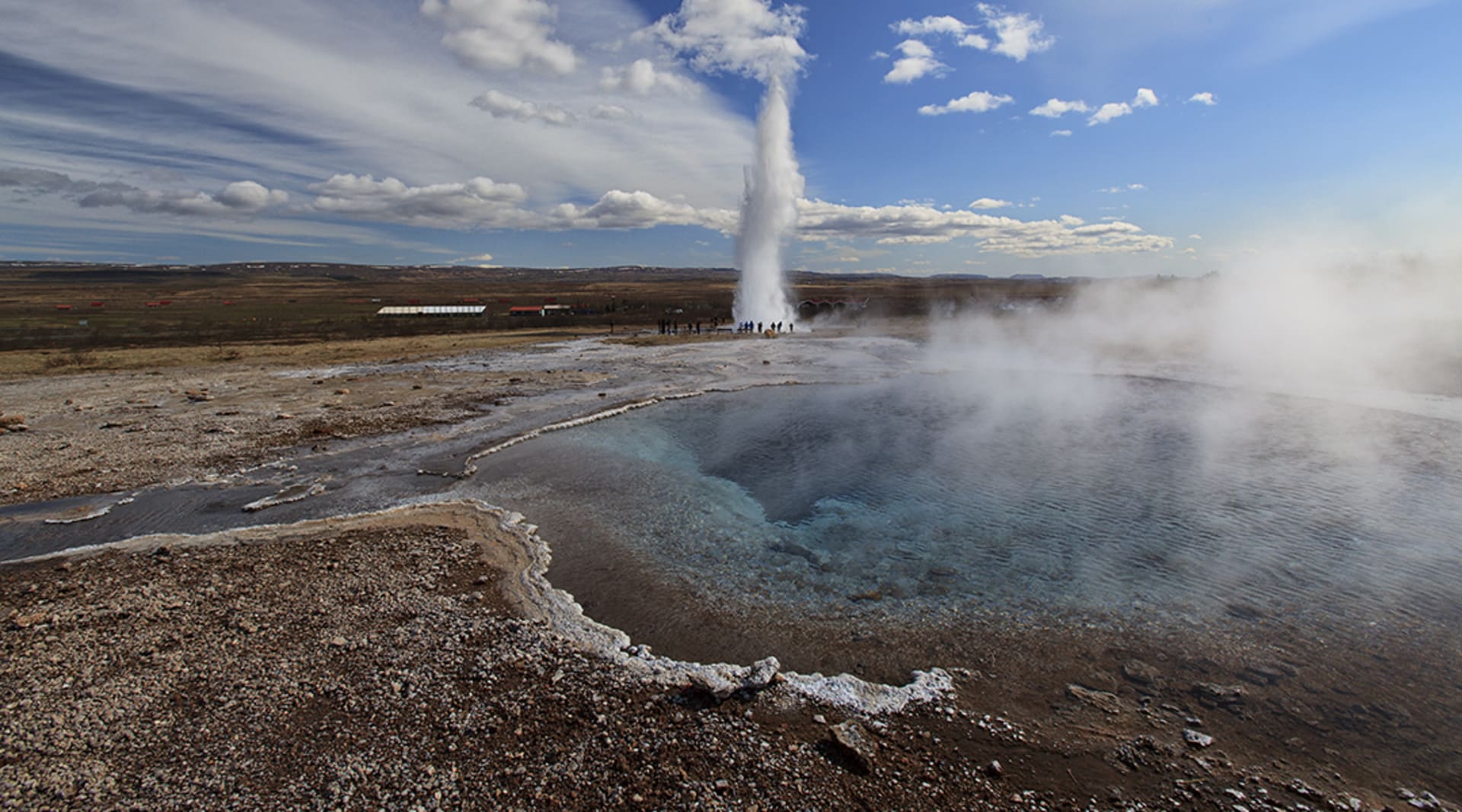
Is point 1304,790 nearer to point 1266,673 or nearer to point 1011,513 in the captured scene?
point 1266,673

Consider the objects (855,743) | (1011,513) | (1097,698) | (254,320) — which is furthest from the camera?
(254,320)

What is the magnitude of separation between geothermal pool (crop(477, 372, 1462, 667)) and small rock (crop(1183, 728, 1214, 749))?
1.94 m

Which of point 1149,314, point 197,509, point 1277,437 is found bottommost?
point 197,509

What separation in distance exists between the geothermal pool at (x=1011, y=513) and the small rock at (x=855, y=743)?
3.73ft

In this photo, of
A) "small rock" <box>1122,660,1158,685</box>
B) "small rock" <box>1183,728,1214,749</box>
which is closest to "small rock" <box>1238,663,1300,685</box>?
"small rock" <box>1122,660,1158,685</box>

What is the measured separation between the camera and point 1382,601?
741 cm

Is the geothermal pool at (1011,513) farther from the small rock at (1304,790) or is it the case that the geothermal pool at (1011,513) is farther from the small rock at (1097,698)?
the small rock at (1304,790)

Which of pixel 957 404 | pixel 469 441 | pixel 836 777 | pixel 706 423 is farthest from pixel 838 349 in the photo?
pixel 836 777

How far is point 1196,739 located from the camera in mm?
5168

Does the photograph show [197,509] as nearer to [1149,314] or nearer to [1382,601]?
[1382,601]

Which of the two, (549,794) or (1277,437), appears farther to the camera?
(1277,437)

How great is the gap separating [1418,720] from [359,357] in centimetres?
3390

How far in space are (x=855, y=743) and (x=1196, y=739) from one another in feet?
9.34

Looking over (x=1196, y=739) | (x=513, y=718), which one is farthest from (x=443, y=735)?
(x=1196, y=739)
